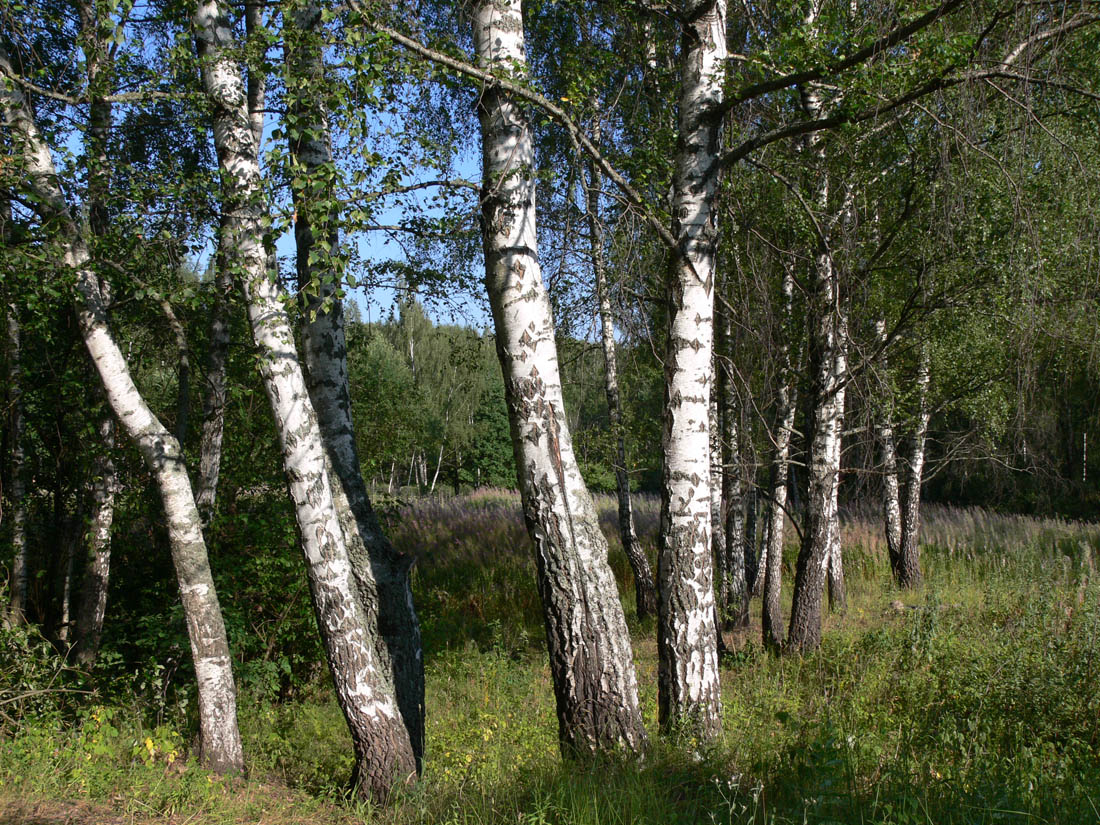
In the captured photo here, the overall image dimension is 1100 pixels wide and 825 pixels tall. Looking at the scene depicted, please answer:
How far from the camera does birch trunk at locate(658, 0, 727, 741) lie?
4098 mm

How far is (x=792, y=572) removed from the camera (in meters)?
10.8

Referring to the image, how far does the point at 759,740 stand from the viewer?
12.9 feet

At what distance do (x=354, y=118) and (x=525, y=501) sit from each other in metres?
2.13

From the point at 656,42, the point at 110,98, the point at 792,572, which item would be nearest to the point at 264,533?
the point at 110,98

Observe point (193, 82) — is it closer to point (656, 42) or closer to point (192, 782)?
point (656, 42)

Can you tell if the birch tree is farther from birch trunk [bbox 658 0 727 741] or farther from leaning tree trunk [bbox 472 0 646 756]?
birch trunk [bbox 658 0 727 741]

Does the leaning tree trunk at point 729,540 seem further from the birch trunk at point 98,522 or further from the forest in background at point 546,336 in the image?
the birch trunk at point 98,522

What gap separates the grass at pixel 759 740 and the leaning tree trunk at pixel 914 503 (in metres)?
0.37

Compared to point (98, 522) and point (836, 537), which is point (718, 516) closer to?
point (836, 537)

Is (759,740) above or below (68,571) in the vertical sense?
below

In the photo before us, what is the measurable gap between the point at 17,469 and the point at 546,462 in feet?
22.5

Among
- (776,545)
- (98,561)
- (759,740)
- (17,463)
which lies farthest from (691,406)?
(17,463)

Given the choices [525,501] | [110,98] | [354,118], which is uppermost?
[110,98]

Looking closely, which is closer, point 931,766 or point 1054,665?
point 931,766
